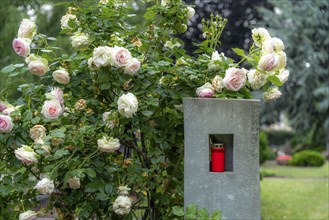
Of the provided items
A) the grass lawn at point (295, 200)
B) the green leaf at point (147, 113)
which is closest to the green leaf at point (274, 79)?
the green leaf at point (147, 113)

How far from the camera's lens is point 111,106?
2.56 metres

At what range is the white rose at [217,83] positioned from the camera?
8.31ft

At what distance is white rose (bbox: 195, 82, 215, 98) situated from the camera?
2.52 meters

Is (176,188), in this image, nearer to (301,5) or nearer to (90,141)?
(90,141)

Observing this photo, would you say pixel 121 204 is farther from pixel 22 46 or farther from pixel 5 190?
pixel 22 46

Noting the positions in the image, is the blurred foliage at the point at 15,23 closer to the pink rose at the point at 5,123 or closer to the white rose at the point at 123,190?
the pink rose at the point at 5,123

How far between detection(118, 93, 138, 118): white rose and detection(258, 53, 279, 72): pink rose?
0.62 m

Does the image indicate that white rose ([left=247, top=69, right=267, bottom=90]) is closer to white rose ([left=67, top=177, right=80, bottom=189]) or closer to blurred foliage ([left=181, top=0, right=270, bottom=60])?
white rose ([left=67, top=177, right=80, bottom=189])

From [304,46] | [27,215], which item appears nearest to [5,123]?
[27,215]

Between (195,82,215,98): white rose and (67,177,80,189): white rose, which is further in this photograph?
(67,177,80,189): white rose

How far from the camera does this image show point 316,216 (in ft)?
20.9

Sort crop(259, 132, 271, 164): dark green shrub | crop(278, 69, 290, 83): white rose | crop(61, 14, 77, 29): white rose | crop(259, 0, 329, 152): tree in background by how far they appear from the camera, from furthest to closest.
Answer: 1. crop(259, 132, 271, 164): dark green shrub
2. crop(259, 0, 329, 152): tree in background
3. crop(61, 14, 77, 29): white rose
4. crop(278, 69, 290, 83): white rose

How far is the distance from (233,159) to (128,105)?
56 cm

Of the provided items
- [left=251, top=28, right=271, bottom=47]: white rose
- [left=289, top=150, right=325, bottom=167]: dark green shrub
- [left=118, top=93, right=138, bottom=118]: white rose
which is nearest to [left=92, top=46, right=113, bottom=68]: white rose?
[left=118, top=93, right=138, bottom=118]: white rose
